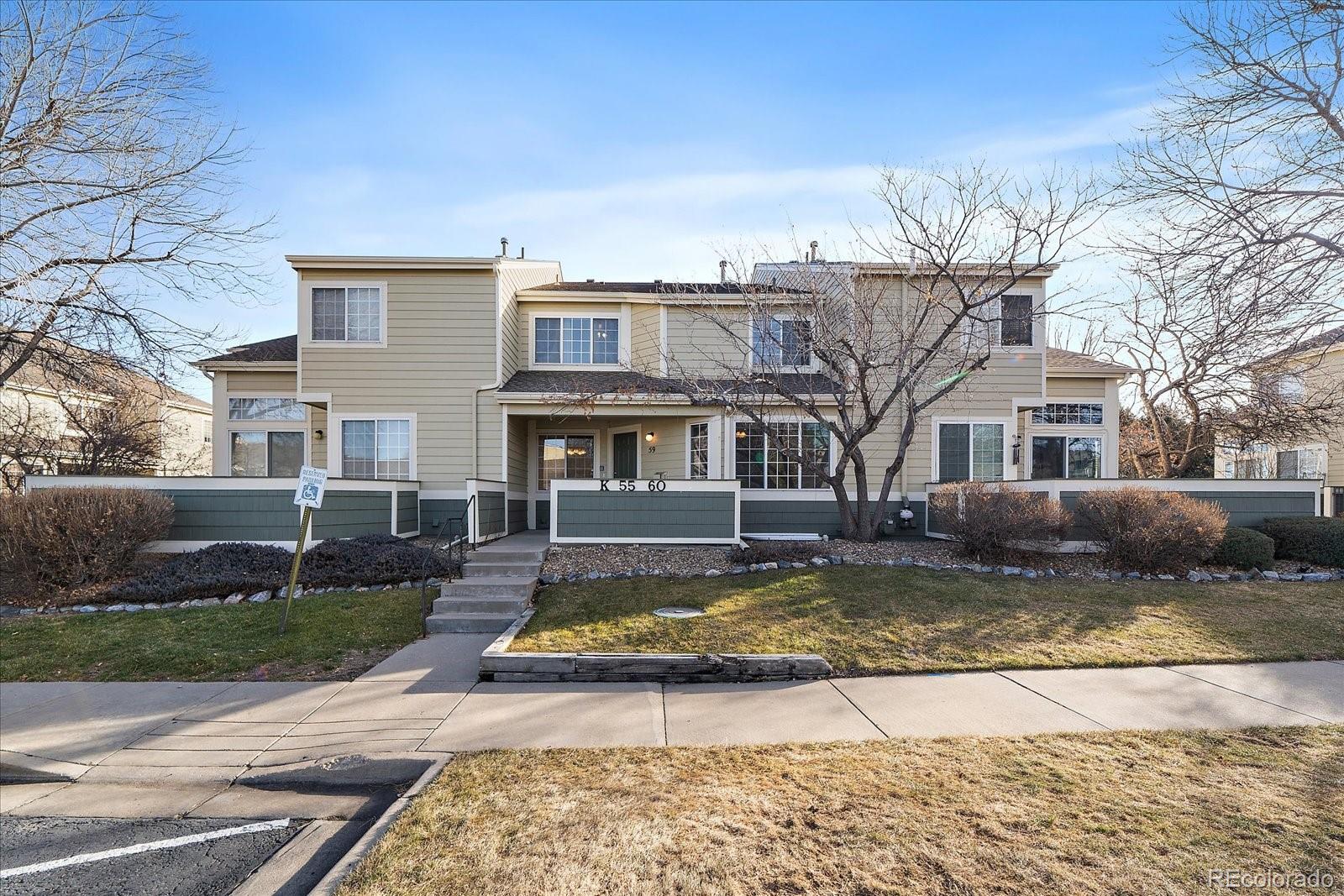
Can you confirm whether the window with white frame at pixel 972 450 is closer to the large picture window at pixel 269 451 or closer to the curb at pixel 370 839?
the curb at pixel 370 839

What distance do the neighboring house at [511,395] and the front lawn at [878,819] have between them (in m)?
8.62

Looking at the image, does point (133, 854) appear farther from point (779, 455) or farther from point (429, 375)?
point (779, 455)

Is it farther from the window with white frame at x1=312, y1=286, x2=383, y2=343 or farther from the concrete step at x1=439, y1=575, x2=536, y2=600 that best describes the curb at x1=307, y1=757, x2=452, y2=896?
the window with white frame at x1=312, y1=286, x2=383, y2=343

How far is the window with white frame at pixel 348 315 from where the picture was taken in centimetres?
1368

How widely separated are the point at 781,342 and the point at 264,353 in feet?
40.6

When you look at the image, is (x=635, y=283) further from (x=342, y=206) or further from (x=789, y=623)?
(x=789, y=623)

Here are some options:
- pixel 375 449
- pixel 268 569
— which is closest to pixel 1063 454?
pixel 375 449

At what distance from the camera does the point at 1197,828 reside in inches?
127

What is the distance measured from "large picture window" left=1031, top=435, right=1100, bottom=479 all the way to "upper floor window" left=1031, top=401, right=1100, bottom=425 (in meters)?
0.42

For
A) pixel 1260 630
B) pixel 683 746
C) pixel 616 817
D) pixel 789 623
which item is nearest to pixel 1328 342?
pixel 1260 630

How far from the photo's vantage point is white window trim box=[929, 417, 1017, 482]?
14477mm

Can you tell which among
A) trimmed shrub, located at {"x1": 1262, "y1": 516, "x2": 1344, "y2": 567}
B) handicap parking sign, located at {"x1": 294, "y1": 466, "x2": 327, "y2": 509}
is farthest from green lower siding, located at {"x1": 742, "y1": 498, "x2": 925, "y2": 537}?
handicap parking sign, located at {"x1": 294, "y1": 466, "x2": 327, "y2": 509}

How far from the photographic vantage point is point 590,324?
15.3 metres

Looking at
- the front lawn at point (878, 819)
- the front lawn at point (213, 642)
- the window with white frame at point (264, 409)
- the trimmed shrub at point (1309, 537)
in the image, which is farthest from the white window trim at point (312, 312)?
the trimmed shrub at point (1309, 537)
